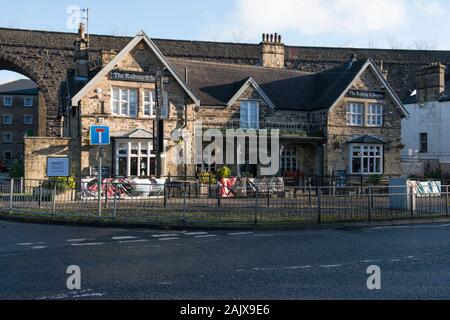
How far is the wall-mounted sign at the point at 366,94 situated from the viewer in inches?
1267

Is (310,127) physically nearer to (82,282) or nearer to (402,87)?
(402,87)

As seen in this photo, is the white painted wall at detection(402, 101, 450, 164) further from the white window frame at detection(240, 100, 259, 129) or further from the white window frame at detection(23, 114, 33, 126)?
the white window frame at detection(23, 114, 33, 126)

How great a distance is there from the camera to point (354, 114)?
3259cm

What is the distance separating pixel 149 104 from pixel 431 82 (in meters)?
23.6

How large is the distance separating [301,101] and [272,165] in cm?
530

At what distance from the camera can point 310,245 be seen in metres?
11.6

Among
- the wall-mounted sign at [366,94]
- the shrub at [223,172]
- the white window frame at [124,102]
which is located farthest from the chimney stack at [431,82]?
the white window frame at [124,102]

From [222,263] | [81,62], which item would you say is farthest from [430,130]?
[222,263]

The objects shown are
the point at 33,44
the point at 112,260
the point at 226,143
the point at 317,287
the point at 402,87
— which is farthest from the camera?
the point at 402,87

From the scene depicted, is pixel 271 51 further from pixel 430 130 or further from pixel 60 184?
pixel 60 184

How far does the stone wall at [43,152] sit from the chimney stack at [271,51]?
18.0m

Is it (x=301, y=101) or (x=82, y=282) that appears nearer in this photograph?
A: (x=82, y=282)

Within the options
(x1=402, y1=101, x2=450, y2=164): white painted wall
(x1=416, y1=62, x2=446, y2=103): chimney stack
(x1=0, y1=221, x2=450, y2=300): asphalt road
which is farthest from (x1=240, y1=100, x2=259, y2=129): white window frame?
(x1=0, y1=221, x2=450, y2=300): asphalt road
